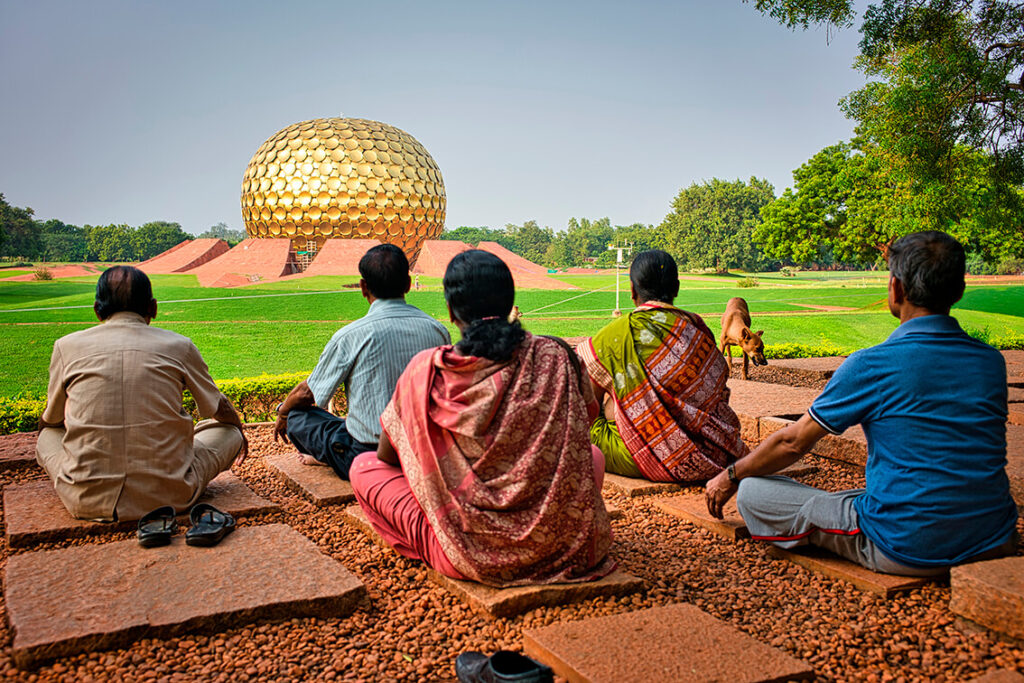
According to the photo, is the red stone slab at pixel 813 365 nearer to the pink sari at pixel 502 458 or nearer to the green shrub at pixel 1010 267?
the pink sari at pixel 502 458

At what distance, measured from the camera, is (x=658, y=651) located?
83.0 inches

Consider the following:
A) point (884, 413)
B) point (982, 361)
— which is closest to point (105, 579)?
point (884, 413)

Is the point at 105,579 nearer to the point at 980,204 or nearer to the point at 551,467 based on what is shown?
the point at 551,467

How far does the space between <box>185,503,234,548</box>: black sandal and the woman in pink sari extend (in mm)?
1020

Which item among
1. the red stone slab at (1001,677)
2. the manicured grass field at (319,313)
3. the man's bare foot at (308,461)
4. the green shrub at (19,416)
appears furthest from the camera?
the manicured grass field at (319,313)

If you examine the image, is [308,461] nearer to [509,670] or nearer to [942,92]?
[509,670]

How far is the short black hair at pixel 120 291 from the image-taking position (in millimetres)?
3443

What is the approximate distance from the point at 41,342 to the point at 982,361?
9.29 m

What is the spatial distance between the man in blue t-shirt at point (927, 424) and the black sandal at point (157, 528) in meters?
2.54

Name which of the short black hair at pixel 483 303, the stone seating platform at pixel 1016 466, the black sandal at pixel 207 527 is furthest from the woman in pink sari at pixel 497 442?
the stone seating platform at pixel 1016 466

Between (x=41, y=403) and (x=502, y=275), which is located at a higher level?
(x=502, y=275)

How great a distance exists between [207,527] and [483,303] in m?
1.62

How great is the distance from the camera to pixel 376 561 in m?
3.13

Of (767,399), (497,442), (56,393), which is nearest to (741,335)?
(767,399)
